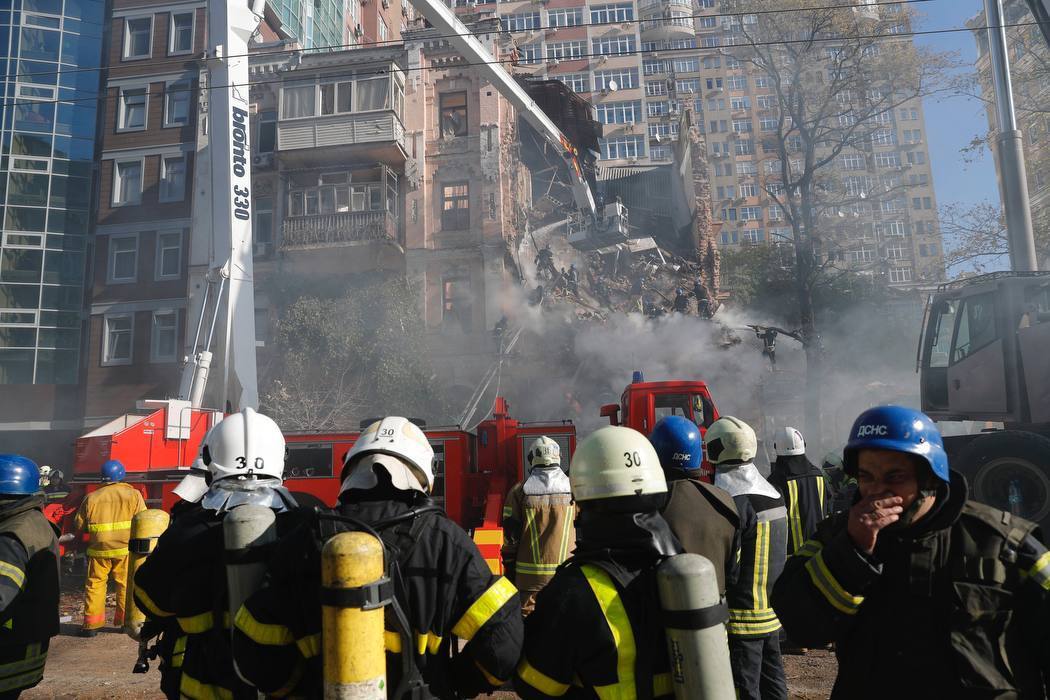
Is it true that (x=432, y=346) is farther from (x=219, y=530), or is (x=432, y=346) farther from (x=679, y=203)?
(x=219, y=530)

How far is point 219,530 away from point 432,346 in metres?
22.1

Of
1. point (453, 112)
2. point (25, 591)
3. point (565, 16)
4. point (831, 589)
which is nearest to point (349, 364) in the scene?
point (453, 112)

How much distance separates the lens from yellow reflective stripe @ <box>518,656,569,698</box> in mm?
1777

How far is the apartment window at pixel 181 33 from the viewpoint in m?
25.3

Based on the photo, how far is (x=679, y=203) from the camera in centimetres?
3681

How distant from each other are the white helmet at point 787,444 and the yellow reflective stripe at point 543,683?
3.75 m

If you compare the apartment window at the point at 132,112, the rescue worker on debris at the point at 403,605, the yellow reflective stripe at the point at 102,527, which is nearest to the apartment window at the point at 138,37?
the apartment window at the point at 132,112

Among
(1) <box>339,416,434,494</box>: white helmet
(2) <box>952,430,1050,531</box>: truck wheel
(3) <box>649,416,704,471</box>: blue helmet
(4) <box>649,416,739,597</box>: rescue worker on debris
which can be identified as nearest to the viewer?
(1) <box>339,416,434,494</box>: white helmet

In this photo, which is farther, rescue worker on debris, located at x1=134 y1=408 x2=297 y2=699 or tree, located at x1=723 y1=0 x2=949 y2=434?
tree, located at x1=723 y1=0 x2=949 y2=434

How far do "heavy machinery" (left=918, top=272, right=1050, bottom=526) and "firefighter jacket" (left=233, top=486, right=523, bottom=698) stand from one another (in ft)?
28.6

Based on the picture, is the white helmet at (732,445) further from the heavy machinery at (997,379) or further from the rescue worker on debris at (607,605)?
the heavy machinery at (997,379)

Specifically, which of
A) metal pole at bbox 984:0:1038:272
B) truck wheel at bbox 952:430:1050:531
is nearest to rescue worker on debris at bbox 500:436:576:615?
truck wheel at bbox 952:430:1050:531

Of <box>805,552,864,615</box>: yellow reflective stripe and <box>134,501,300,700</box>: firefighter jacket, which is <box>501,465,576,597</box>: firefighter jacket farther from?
<box>805,552,864,615</box>: yellow reflective stripe

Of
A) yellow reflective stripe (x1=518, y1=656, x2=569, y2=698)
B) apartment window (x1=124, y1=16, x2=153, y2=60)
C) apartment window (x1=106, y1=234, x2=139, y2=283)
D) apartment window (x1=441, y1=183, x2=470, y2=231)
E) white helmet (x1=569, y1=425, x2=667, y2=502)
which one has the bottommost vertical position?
yellow reflective stripe (x1=518, y1=656, x2=569, y2=698)
